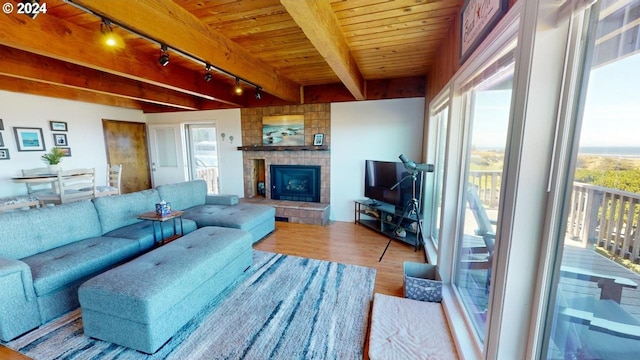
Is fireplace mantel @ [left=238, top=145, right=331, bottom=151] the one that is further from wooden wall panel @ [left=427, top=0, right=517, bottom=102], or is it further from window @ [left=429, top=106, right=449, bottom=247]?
wooden wall panel @ [left=427, top=0, right=517, bottom=102]

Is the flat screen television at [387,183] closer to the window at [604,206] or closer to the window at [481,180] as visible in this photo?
the window at [481,180]

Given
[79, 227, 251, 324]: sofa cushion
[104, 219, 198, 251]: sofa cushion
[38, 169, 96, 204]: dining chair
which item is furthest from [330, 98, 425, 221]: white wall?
[38, 169, 96, 204]: dining chair

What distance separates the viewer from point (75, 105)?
15.1ft

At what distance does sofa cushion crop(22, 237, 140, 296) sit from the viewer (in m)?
1.82

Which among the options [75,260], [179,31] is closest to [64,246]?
[75,260]

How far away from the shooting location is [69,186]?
146 inches

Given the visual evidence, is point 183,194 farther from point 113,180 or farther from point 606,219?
point 606,219

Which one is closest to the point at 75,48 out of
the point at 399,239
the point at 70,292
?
the point at 70,292

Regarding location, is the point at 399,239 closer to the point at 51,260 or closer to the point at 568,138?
the point at 568,138

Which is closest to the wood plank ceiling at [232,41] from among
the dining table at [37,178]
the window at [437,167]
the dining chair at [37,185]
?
the window at [437,167]

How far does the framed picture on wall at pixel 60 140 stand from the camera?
4332 mm

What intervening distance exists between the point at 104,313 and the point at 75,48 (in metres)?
2.24

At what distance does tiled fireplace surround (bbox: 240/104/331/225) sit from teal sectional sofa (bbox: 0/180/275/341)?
1034 millimetres

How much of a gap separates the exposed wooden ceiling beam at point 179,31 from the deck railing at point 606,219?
8.10 ft
